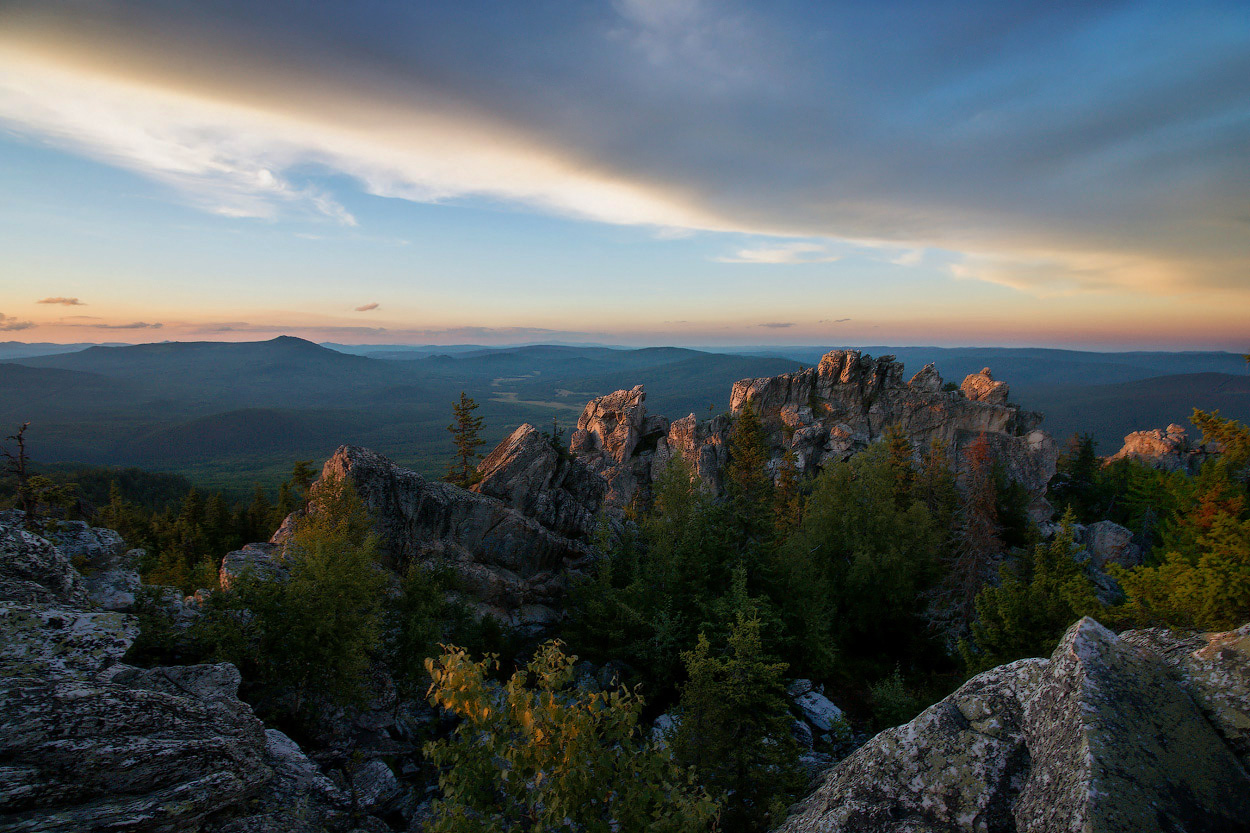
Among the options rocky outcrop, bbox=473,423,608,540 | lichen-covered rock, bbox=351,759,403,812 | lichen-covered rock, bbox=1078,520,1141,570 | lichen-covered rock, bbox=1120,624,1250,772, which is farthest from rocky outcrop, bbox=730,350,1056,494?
lichen-covered rock, bbox=351,759,403,812

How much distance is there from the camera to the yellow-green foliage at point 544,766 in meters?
7.14

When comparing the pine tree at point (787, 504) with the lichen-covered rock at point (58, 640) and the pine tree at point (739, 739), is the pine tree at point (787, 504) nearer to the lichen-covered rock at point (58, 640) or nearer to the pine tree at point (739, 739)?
the pine tree at point (739, 739)

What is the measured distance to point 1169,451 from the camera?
6881 cm

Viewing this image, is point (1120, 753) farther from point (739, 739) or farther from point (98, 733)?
point (98, 733)

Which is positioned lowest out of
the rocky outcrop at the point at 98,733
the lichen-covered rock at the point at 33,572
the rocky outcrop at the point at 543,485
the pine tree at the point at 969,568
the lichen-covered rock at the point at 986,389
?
the pine tree at the point at 969,568

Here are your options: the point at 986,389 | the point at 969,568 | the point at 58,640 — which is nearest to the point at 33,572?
the point at 58,640

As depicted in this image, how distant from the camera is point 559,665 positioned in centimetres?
853

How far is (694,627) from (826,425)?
51.0 metres

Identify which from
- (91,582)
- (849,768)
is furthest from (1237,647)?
(91,582)

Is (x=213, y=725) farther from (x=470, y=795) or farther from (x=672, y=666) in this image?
(x=672, y=666)

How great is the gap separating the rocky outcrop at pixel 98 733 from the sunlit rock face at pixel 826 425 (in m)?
49.1

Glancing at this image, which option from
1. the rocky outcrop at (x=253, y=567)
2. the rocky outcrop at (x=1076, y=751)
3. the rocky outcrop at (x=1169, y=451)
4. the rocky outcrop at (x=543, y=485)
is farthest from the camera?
the rocky outcrop at (x=1169, y=451)

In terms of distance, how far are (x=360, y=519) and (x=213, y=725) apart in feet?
49.7

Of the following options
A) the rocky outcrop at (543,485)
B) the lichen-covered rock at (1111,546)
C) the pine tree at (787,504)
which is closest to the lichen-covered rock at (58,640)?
the rocky outcrop at (543,485)
